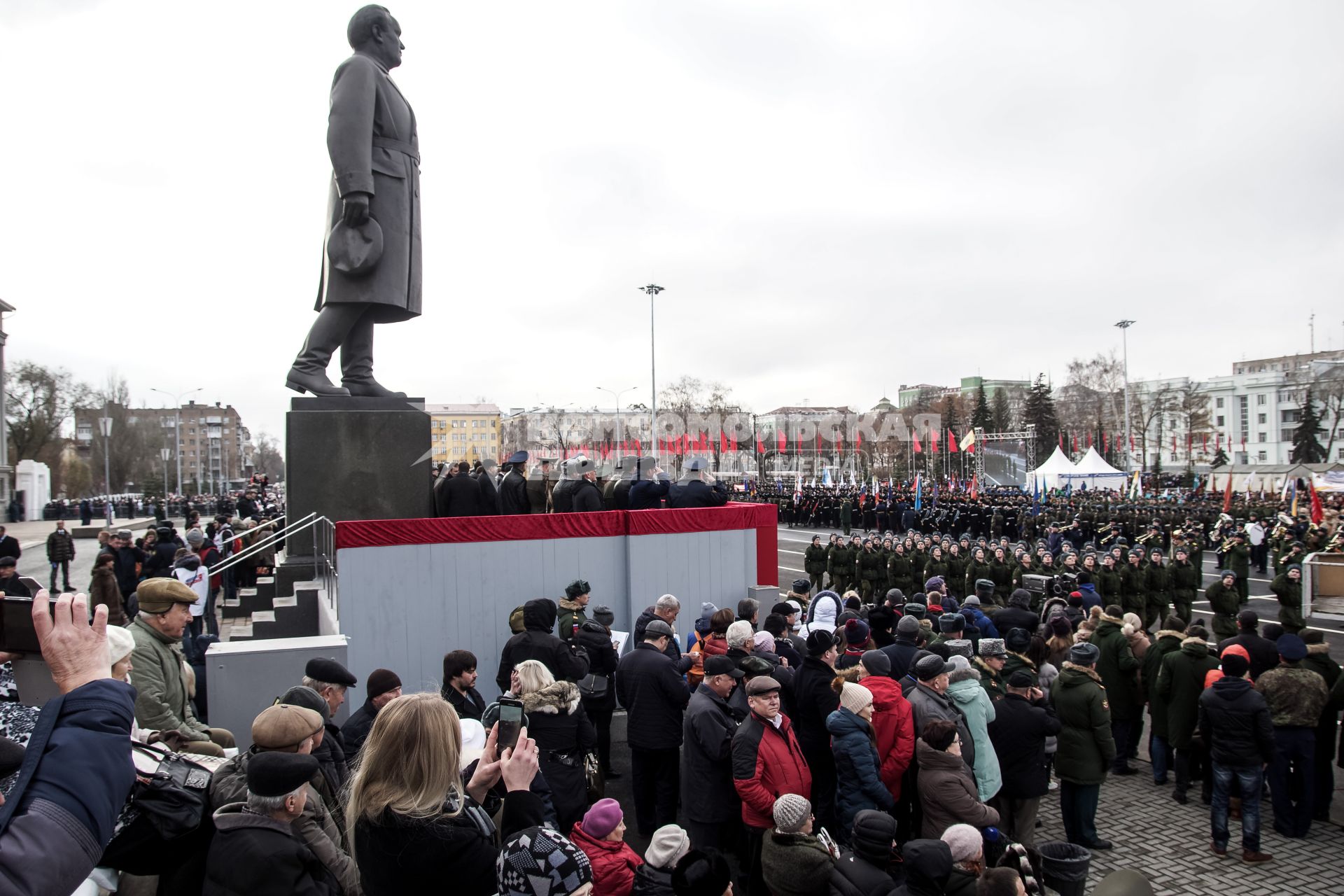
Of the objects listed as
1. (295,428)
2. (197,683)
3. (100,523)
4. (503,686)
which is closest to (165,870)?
(503,686)

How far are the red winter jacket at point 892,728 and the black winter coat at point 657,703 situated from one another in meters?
1.28

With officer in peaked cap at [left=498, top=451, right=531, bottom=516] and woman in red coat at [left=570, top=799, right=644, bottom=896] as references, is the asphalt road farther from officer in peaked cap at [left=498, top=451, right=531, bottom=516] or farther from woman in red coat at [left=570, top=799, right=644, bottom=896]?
woman in red coat at [left=570, top=799, right=644, bottom=896]

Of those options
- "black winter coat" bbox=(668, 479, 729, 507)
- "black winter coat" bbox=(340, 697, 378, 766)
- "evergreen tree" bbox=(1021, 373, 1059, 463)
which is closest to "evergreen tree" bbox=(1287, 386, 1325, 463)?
"evergreen tree" bbox=(1021, 373, 1059, 463)

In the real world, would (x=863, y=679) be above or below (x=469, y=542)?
below

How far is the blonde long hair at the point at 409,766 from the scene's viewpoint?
8.16 feet

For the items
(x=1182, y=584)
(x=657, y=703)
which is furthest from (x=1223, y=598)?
(x=657, y=703)

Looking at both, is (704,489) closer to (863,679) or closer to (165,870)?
(863,679)

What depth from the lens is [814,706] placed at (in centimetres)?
545

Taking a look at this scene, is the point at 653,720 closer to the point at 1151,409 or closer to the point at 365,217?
the point at 365,217

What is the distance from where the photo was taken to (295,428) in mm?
8094

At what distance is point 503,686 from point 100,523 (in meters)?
44.7

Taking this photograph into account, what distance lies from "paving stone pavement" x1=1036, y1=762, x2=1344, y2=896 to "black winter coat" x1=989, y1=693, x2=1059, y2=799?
649mm

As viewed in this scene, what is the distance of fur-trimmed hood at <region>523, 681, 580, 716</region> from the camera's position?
441 centimetres

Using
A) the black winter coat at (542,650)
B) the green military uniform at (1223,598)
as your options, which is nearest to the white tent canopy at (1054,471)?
the green military uniform at (1223,598)
